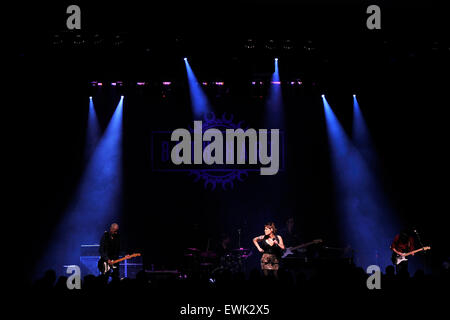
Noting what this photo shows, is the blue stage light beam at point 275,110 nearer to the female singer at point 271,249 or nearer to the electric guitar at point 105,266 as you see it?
the female singer at point 271,249

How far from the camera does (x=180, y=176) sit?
1334 centimetres

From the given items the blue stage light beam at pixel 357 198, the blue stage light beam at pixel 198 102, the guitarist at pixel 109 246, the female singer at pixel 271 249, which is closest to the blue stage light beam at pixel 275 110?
the blue stage light beam at pixel 357 198

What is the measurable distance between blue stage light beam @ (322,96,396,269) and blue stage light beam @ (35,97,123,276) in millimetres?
5522

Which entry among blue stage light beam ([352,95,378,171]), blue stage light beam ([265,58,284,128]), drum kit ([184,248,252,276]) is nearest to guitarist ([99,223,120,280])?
drum kit ([184,248,252,276])

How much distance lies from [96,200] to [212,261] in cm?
370

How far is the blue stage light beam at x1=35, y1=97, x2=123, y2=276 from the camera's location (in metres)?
13.3

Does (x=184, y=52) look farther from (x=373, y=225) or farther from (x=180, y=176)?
(x=373, y=225)

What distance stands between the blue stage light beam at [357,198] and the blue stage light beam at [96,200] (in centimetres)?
552

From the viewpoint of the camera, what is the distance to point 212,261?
11.6 metres

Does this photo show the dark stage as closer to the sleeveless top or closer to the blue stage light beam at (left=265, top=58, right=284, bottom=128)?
the blue stage light beam at (left=265, top=58, right=284, bottom=128)

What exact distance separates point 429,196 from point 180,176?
20.5 ft

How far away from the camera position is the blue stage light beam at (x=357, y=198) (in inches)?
531
